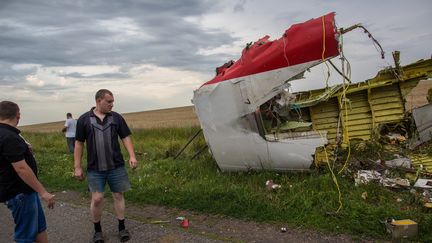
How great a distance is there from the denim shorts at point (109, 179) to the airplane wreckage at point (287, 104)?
241 cm

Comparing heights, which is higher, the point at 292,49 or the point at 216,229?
the point at 292,49

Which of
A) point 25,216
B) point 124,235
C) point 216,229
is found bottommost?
point 216,229

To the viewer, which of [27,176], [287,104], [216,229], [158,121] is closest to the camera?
[27,176]

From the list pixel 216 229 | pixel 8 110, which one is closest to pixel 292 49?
pixel 216 229

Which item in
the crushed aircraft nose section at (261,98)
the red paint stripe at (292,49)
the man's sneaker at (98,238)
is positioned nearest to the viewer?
the man's sneaker at (98,238)

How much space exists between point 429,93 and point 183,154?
5.93 metres

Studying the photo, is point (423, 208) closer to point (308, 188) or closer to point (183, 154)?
point (308, 188)

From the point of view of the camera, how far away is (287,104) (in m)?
6.85

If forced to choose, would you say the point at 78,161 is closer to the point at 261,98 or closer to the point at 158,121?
the point at 261,98

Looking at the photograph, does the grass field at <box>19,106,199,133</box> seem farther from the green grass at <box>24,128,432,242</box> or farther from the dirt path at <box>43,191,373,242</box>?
the dirt path at <box>43,191,373,242</box>

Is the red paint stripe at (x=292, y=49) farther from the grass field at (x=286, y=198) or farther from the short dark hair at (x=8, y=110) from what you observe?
the short dark hair at (x=8, y=110)

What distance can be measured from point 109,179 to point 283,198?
2.44 m

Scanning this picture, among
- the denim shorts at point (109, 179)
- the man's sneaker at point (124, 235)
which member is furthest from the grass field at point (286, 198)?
the denim shorts at point (109, 179)

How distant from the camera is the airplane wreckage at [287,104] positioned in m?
6.19
